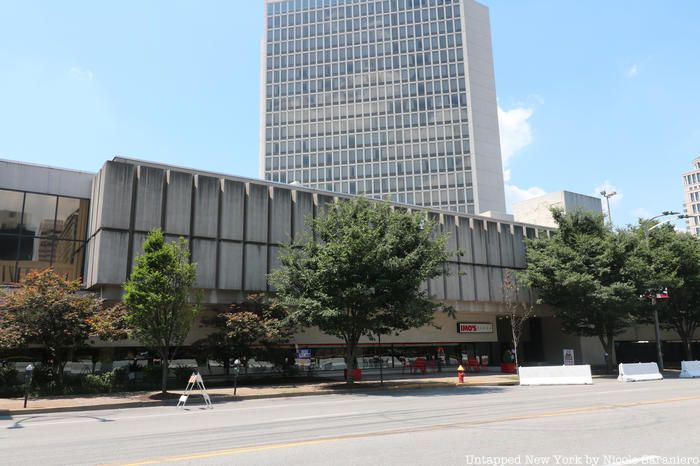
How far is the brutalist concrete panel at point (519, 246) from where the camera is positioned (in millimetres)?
39500

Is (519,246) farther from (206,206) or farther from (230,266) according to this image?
(206,206)

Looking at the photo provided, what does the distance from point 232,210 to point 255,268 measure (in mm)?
3349

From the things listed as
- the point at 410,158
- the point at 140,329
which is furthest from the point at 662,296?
the point at 410,158

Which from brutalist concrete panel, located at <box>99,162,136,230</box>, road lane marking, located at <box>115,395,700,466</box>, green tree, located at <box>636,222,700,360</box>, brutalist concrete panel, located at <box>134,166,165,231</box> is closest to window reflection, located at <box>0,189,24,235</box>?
brutalist concrete panel, located at <box>99,162,136,230</box>

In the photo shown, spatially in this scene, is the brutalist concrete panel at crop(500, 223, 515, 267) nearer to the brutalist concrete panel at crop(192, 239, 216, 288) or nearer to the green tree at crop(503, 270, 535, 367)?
the green tree at crop(503, 270, 535, 367)

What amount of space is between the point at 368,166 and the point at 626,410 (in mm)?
98208

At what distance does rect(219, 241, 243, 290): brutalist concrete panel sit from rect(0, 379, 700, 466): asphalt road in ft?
34.0

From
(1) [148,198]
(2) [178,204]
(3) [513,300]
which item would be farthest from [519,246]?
(1) [148,198]

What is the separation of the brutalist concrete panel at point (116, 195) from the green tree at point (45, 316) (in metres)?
4.53

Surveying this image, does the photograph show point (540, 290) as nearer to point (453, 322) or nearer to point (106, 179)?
point (453, 322)

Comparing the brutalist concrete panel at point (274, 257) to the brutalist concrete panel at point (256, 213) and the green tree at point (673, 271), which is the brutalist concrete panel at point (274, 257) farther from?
the green tree at point (673, 271)

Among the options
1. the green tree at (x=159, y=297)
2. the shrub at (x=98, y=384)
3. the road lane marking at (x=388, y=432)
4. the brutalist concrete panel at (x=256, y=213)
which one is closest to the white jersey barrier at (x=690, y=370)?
the road lane marking at (x=388, y=432)

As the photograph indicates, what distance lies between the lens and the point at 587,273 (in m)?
34.5

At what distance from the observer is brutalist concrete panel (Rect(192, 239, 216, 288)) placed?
88.8ft
